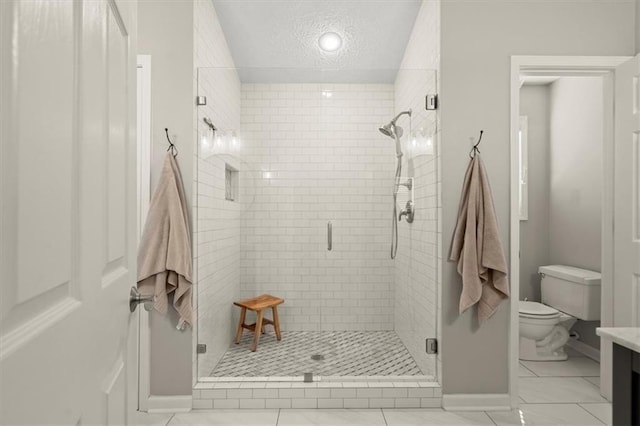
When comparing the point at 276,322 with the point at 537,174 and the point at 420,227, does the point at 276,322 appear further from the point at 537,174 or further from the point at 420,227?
the point at 537,174

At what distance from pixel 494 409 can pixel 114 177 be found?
8.00 feet

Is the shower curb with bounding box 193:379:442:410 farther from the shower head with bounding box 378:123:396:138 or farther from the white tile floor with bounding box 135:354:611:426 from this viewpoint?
the shower head with bounding box 378:123:396:138

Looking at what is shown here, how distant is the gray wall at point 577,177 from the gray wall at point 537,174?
0.21 ft

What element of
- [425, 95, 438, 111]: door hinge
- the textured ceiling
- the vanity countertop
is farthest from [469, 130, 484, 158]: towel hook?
the vanity countertop

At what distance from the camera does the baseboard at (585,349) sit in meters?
3.21

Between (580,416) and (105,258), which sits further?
(580,416)

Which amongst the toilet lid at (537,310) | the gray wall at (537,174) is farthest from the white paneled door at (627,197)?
the gray wall at (537,174)

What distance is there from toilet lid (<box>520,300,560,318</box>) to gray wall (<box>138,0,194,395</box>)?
256 centimetres

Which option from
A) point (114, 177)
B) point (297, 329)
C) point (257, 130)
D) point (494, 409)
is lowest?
point (494, 409)

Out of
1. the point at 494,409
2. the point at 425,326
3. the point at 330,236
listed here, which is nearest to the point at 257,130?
the point at 330,236

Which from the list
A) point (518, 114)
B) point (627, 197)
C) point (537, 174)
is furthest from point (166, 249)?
point (537, 174)

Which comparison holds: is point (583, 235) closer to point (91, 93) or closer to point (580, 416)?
point (580, 416)

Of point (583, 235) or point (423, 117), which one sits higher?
point (423, 117)

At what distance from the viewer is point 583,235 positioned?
347 cm
